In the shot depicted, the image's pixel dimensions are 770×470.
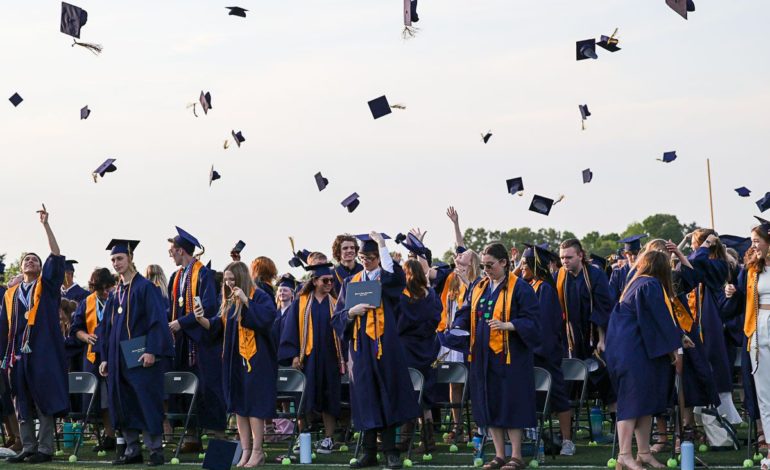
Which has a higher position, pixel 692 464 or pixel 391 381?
pixel 391 381

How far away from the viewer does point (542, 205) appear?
14578 mm

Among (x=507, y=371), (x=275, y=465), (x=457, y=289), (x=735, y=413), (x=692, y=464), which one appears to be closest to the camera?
(x=692, y=464)

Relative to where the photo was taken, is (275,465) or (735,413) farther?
(735,413)

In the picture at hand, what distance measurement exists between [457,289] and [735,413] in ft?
10.2

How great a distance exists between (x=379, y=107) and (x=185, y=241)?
2945 millimetres

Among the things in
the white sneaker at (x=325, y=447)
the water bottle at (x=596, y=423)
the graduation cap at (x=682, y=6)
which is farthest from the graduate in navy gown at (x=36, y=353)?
the graduation cap at (x=682, y=6)

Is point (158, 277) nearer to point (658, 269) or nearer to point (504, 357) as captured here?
point (504, 357)

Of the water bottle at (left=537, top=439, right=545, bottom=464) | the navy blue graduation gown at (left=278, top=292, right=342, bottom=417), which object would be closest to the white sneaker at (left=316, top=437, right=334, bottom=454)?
the navy blue graduation gown at (left=278, top=292, right=342, bottom=417)

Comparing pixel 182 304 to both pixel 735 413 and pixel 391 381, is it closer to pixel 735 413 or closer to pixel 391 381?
pixel 391 381

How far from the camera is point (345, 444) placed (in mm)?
12742

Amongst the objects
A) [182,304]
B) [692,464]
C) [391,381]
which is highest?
[182,304]

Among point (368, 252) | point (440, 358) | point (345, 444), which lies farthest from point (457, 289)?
point (368, 252)

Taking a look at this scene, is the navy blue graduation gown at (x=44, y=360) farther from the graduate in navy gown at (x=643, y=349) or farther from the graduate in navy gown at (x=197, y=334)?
the graduate in navy gown at (x=643, y=349)

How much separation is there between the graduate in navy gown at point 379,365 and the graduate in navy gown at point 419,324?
129 cm
